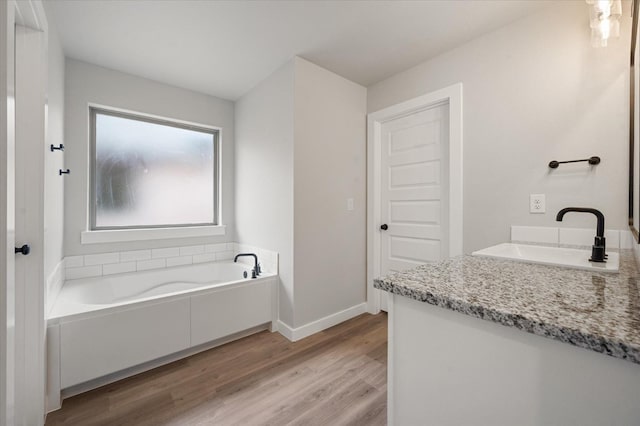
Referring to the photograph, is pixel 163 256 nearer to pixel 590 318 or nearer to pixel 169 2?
pixel 169 2

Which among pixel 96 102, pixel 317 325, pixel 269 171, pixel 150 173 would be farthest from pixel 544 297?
pixel 96 102

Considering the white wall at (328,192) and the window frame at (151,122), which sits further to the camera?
the window frame at (151,122)

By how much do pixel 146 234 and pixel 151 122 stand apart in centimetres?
117

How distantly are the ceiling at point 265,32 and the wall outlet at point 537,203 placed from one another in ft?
3.97

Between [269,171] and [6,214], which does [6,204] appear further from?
[269,171]

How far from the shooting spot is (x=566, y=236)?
5.42 ft

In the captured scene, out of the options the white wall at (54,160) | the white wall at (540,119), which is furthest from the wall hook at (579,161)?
the white wall at (54,160)

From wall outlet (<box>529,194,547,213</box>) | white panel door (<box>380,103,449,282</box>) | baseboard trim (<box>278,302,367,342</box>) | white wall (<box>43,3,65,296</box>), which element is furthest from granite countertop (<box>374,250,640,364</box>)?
white wall (<box>43,3,65,296</box>)

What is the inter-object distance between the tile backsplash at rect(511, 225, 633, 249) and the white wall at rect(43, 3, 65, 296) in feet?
9.67

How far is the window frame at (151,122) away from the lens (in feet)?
8.20

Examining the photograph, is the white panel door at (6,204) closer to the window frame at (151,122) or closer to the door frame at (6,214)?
the door frame at (6,214)

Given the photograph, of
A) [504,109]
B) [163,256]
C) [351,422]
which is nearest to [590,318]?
[351,422]

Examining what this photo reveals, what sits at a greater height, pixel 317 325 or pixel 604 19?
pixel 604 19

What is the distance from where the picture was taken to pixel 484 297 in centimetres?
68
